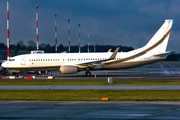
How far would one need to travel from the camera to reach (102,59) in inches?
1866

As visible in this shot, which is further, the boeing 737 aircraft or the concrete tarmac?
the boeing 737 aircraft

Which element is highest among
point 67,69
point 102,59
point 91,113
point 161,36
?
point 161,36

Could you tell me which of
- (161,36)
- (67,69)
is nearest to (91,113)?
(67,69)

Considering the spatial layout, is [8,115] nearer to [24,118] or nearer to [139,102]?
[24,118]

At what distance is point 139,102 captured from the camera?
19359 mm

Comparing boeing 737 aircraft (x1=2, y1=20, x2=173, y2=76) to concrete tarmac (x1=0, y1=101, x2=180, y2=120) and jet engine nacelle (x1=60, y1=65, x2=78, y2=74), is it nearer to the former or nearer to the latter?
jet engine nacelle (x1=60, y1=65, x2=78, y2=74)

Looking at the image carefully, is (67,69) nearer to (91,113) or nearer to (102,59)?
(102,59)

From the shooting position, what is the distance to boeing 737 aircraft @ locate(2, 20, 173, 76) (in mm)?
47250

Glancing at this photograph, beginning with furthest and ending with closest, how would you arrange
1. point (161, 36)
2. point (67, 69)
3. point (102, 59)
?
1. point (161, 36)
2. point (102, 59)
3. point (67, 69)

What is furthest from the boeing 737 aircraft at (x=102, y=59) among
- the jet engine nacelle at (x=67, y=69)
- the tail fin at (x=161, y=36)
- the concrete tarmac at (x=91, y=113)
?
the concrete tarmac at (x=91, y=113)

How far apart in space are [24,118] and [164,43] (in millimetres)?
37965

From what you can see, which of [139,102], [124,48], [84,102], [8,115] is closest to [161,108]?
[139,102]

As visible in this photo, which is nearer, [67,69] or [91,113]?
[91,113]

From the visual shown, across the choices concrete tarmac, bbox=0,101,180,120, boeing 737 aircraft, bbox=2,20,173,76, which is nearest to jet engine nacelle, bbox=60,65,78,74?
boeing 737 aircraft, bbox=2,20,173,76
